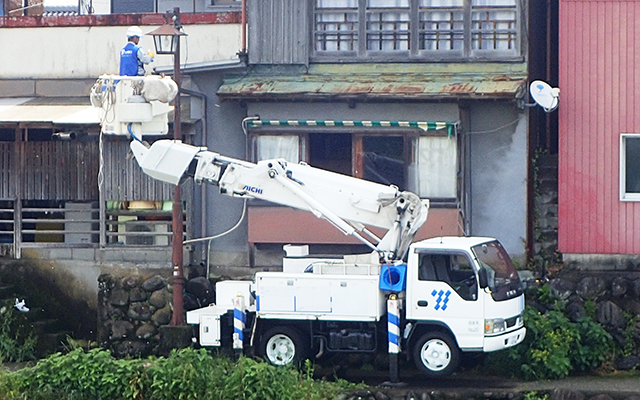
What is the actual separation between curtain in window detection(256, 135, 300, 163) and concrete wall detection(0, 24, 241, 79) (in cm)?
225

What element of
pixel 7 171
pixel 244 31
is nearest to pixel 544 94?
pixel 244 31

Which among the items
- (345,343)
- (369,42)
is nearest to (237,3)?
(369,42)

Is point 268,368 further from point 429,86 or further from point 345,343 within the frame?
point 429,86

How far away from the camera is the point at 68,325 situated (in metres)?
22.4

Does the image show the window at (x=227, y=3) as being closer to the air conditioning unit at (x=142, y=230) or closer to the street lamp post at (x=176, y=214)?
the street lamp post at (x=176, y=214)

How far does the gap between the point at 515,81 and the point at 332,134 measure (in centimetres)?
349

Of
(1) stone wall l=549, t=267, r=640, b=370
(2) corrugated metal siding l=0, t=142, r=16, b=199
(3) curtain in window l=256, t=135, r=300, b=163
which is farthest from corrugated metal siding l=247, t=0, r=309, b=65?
(1) stone wall l=549, t=267, r=640, b=370

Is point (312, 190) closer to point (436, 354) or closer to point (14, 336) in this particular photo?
point (436, 354)

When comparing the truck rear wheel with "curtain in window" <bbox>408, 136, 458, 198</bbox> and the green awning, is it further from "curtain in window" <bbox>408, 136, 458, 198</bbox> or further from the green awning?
the green awning

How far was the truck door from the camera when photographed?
57.4 feet

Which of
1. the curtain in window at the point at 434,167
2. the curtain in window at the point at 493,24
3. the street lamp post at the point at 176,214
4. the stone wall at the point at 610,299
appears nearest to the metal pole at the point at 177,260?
the street lamp post at the point at 176,214

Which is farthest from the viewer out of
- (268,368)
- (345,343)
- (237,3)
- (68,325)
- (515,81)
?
(237,3)

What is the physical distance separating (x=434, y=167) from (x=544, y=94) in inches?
92.6

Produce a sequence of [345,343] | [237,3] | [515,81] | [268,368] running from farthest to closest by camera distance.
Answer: [237,3] < [515,81] < [345,343] < [268,368]
